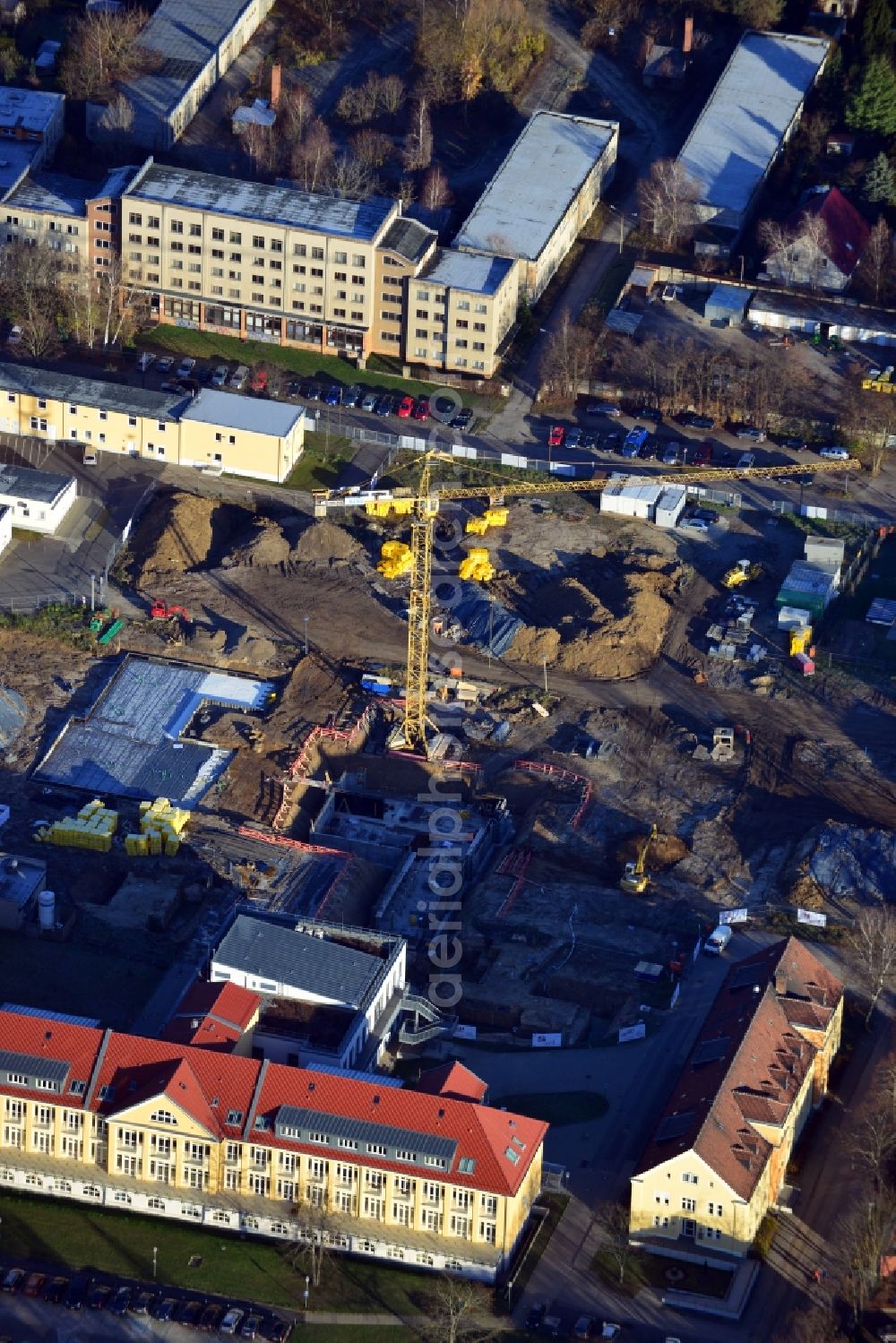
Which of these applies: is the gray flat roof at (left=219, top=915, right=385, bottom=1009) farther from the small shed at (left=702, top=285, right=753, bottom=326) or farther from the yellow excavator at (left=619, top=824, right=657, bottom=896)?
the small shed at (left=702, top=285, right=753, bottom=326)

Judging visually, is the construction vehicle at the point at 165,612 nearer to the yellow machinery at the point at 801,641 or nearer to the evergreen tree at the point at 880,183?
the yellow machinery at the point at 801,641

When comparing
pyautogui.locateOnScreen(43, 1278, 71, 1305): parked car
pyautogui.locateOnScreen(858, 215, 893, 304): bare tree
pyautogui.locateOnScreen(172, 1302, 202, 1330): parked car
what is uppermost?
pyautogui.locateOnScreen(858, 215, 893, 304): bare tree

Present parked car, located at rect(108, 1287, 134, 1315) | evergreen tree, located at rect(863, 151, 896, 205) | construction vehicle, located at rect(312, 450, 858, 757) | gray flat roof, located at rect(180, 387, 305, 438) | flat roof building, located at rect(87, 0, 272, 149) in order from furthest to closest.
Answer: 1. flat roof building, located at rect(87, 0, 272, 149)
2. evergreen tree, located at rect(863, 151, 896, 205)
3. gray flat roof, located at rect(180, 387, 305, 438)
4. construction vehicle, located at rect(312, 450, 858, 757)
5. parked car, located at rect(108, 1287, 134, 1315)

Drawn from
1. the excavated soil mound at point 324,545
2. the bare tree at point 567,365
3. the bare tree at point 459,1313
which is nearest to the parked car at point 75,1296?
the bare tree at point 459,1313

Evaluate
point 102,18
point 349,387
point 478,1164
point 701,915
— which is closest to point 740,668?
point 701,915

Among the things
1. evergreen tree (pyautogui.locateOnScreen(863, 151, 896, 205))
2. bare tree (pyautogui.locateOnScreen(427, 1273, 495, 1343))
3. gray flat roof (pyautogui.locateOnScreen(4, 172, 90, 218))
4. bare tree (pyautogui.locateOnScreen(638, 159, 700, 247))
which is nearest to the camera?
bare tree (pyautogui.locateOnScreen(427, 1273, 495, 1343))

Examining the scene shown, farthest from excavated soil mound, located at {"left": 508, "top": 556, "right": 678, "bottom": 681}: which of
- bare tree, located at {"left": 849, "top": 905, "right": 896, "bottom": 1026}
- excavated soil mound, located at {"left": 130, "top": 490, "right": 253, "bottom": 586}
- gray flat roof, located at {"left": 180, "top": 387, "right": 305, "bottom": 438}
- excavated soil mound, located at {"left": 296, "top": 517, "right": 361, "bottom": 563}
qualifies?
bare tree, located at {"left": 849, "top": 905, "right": 896, "bottom": 1026}

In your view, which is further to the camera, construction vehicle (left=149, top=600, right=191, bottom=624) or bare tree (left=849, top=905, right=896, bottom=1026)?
construction vehicle (left=149, top=600, right=191, bottom=624)

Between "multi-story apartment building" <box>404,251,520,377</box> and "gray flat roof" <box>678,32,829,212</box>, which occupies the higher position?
"gray flat roof" <box>678,32,829,212</box>
